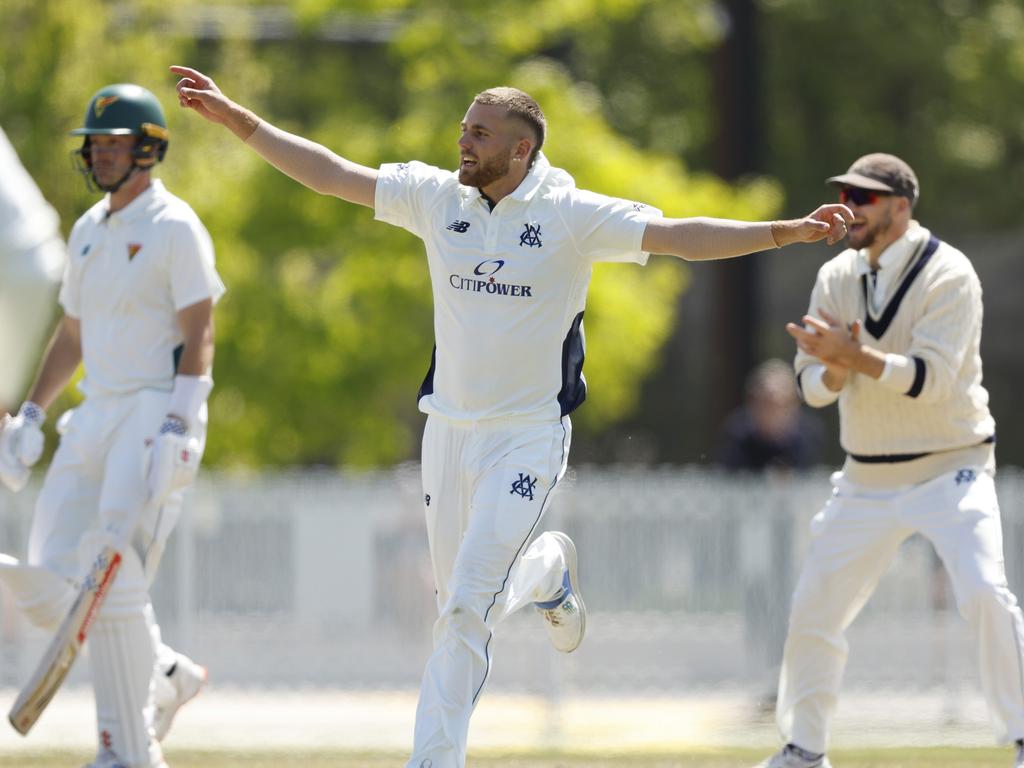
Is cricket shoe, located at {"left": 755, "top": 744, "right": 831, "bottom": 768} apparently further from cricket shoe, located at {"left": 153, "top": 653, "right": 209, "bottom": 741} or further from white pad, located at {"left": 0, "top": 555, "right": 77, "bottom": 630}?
white pad, located at {"left": 0, "top": 555, "right": 77, "bottom": 630}

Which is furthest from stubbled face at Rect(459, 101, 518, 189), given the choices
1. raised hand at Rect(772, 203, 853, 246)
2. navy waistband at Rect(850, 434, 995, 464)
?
navy waistband at Rect(850, 434, 995, 464)

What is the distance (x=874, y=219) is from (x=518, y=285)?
163 centimetres

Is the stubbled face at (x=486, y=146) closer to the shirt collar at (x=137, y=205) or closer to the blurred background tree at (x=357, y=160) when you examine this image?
the shirt collar at (x=137, y=205)

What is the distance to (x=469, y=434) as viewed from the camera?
690cm

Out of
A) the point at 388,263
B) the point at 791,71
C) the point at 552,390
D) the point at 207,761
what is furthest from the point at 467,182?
the point at 791,71

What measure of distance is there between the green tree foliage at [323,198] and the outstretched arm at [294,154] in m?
7.49

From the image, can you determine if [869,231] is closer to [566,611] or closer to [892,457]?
[892,457]

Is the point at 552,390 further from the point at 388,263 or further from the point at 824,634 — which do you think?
the point at 388,263

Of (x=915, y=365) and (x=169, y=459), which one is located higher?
(x=915, y=365)

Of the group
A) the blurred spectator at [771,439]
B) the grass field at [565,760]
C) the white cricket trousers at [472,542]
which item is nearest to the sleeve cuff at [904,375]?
the white cricket trousers at [472,542]

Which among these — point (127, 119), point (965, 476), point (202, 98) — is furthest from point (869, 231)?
point (127, 119)

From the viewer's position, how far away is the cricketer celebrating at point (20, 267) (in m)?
3.88

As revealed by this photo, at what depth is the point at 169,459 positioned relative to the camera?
7457 mm

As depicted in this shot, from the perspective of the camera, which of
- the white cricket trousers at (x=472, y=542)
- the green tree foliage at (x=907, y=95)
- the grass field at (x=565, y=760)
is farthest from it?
the green tree foliage at (x=907, y=95)
